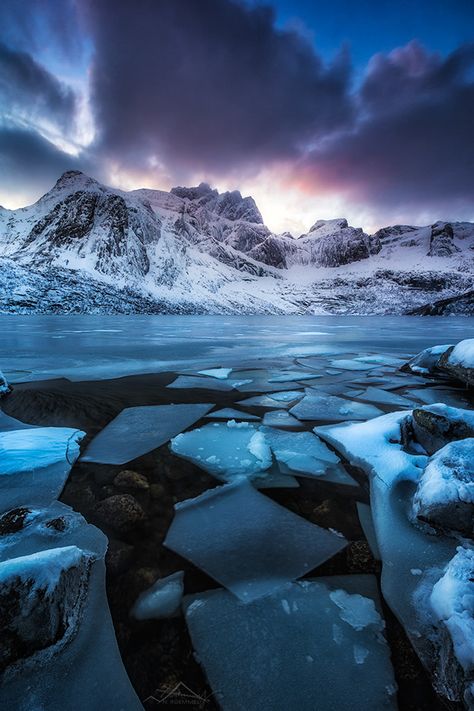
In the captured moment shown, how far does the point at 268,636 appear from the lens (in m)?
1.18

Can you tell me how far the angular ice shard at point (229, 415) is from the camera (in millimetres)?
3570

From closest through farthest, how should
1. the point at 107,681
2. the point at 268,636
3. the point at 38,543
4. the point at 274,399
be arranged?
1. the point at 107,681
2. the point at 268,636
3. the point at 38,543
4. the point at 274,399

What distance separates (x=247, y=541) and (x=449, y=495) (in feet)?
3.72

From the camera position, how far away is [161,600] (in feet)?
4.42

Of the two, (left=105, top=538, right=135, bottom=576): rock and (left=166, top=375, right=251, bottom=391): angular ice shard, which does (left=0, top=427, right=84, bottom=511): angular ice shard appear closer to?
(left=105, top=538, right=135, bottom=576): rock

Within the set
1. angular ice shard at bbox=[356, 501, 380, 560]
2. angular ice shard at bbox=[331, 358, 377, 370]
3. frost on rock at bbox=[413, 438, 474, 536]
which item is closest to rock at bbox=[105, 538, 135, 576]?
angular ice shard at bbox=[356, 501, 380, 560]

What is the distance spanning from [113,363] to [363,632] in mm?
7004

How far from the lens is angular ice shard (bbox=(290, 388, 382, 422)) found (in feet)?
11.9

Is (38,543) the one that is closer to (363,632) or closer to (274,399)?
(363,632)

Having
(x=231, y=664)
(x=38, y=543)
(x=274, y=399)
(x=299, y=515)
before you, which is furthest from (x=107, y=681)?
(x=274, y=399)

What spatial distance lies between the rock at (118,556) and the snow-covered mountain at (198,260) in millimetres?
60913

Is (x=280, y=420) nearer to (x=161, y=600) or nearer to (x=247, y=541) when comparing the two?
(x=247, y=541)

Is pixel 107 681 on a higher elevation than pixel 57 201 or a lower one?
lower

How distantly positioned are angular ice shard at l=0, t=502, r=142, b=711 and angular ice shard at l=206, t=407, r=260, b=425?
2281 mm
